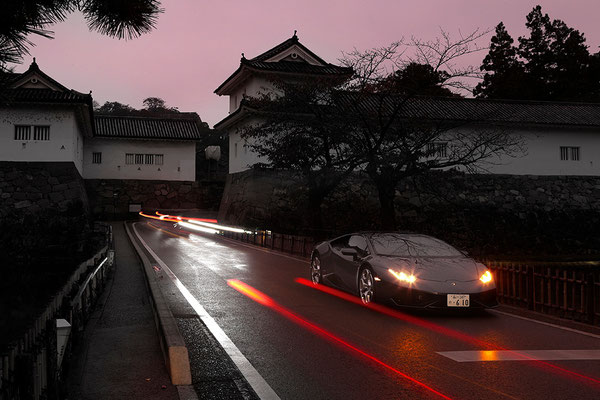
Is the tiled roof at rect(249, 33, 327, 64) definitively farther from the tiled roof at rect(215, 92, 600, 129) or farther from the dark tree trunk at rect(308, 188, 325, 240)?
the dark tree trunk at rect(308, 188, 325, 240)

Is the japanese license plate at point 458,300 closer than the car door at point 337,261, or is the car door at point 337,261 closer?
the japanese license plate at point 458,300

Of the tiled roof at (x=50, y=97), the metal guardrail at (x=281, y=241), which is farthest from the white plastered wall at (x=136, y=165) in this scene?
the metal guardrail at (x=281, y=241)

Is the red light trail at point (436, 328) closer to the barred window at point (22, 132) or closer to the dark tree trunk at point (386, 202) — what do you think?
the dark tree trunk at point (386, 202)

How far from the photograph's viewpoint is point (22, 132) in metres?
33.1

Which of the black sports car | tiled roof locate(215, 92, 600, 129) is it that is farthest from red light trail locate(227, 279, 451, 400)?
tiled roof locate(215, 92, 600, 129)

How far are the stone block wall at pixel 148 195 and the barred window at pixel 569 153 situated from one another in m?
25.8

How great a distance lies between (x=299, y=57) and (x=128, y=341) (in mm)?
32716

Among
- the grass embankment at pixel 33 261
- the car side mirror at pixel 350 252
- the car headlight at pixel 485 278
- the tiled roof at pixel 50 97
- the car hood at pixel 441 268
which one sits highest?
the tiled roof at pixel 50 97

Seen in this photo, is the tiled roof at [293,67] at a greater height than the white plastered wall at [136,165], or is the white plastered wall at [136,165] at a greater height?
the tiled roof at [293,67]

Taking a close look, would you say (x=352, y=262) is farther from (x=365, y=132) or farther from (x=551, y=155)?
(x=551, y=155)

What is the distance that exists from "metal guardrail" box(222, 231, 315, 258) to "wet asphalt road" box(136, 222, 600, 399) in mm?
7572

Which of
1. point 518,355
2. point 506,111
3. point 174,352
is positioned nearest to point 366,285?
point 518,355

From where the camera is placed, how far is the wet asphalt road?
5.20 meters

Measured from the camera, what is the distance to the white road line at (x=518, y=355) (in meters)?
6.37
